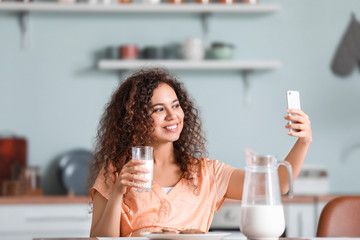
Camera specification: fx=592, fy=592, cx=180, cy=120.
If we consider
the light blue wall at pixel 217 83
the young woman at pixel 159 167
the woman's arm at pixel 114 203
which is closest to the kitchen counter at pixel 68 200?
the light blue wall at pixel 217 83

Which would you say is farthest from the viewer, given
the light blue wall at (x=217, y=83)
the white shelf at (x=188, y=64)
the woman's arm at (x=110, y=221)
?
the light blue wall at (x=217, y=83)

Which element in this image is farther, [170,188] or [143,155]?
[170,188]

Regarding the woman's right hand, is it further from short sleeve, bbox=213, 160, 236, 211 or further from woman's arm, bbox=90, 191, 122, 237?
short sleeve, bbox=213, 160, 236, 211

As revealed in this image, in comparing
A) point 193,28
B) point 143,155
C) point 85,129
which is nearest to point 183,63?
point 193,28

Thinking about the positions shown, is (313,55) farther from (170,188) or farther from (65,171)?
(170,188)

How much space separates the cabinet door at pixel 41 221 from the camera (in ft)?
10.8

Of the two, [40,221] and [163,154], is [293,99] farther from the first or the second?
[40,221]

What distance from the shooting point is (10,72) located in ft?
12.5

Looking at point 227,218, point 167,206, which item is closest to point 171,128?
point 167,206

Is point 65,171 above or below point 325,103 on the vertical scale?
below

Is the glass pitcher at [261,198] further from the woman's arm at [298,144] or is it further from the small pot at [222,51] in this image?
the small pot at [222,51]

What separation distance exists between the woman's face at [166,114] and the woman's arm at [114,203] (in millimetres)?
265

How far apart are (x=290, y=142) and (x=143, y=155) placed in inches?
93.6

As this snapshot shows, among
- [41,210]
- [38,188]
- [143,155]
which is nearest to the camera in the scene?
[143,155]
